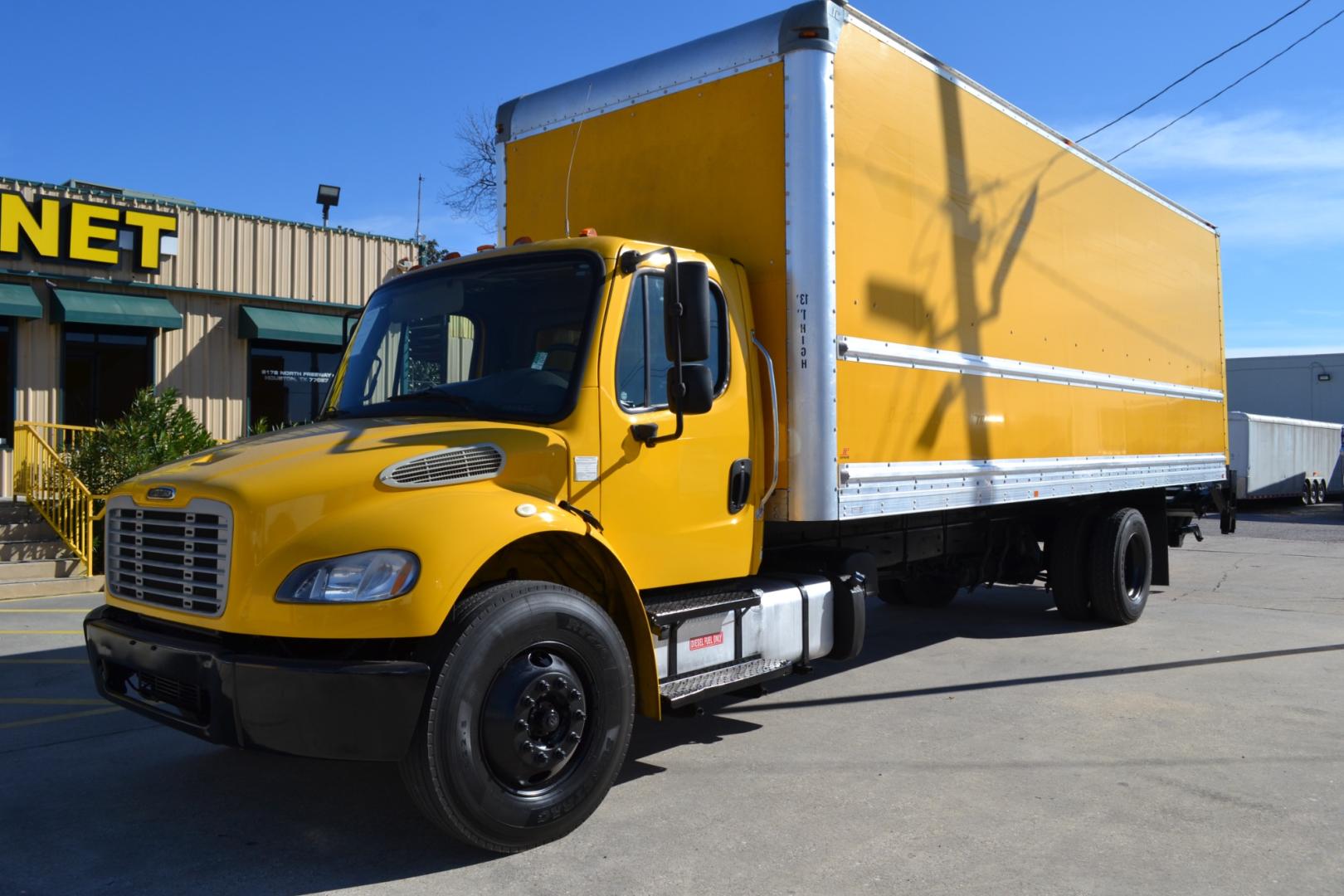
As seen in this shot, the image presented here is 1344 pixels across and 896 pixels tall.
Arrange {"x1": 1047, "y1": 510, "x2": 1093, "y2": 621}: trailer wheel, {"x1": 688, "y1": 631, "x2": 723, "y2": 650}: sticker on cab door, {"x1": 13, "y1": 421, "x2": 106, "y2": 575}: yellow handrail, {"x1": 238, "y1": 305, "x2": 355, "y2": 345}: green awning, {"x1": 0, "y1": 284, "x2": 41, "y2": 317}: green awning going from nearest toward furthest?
{"x1": 688, "y1": 631, "x2": 723, "y2": 650}: sticker on cab door
{"x1": 1047, "y1": 510, "x2": 1093, "y2": 621}: trailer wheel
{"x1": 13, "y1": 421, "x2": 106, "y2": 575}: yellow handrail
{"x1": 0, "y1": 284, "x2": 41, "y2": 317}: green awning
{"x1": 238, "y1": 305, "x2": 355, "y2": 345}: green awning

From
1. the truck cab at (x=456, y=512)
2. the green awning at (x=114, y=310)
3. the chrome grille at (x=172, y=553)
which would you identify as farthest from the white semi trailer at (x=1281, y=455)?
the chrome grille at (x=172, y=553)

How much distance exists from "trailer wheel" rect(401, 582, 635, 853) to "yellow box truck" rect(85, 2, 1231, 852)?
13 millimetres

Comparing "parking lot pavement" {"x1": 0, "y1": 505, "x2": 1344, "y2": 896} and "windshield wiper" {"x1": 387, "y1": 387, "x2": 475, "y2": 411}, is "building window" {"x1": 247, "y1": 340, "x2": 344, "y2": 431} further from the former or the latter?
"windshield wiper" {"x1": 387, "y1": 387, "x2": 475, "y2": 411}

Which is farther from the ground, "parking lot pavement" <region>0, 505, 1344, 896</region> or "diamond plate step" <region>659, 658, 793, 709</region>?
"diamond plate step" <region>659, 658, 793, 709</region>

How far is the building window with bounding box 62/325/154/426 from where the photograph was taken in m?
17.2

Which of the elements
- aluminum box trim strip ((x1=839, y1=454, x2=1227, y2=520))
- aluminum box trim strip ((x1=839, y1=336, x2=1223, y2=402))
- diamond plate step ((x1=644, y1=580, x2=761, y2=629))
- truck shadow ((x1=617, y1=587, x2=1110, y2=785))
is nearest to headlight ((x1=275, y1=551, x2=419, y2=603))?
diamond plate step ((x1=644, y1=580, x2=761, y2=629))

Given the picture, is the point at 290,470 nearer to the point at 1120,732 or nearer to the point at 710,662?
the point at 710,662

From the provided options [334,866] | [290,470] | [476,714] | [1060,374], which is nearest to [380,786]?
[334,866]

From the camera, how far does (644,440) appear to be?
15.8 feet

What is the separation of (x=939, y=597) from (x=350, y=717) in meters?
8.09

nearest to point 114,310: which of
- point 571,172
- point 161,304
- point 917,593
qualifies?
point 161,304

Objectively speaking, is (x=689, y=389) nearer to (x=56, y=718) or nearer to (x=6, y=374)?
(x=56, y=718)

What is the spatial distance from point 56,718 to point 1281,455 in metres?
34.2

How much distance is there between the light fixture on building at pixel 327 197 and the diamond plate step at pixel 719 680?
19915mm
